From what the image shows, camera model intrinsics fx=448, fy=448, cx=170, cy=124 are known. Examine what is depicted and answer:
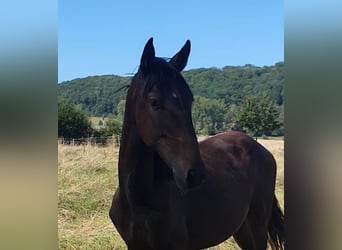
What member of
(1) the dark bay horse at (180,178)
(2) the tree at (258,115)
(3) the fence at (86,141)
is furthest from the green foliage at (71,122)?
(2) the tree at (258,115)

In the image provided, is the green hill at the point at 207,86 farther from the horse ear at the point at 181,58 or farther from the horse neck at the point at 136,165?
the horse neck at the point at 136,165

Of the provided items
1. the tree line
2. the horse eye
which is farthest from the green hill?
the horse eye

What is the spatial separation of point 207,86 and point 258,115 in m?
0.22

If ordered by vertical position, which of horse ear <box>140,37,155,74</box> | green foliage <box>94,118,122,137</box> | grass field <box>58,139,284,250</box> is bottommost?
grass field <box>58,139,284,250</box>

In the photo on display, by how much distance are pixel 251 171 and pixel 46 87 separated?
36.3 inches

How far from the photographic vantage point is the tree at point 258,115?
66.9 inches

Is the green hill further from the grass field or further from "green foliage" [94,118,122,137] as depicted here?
the grass field

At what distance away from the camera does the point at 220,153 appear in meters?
1.79

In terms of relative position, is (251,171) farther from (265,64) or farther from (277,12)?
(277,12)

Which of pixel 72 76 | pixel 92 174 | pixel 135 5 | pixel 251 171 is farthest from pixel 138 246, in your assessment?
pixel 135 5

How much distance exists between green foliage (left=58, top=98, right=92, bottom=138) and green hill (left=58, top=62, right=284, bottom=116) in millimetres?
27

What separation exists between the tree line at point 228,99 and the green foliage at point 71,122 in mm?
82

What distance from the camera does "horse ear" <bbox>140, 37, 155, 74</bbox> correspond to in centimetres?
150

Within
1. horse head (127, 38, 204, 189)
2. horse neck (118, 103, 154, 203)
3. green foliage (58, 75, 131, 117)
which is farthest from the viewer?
green foliage (58, 75, 131, 117)
